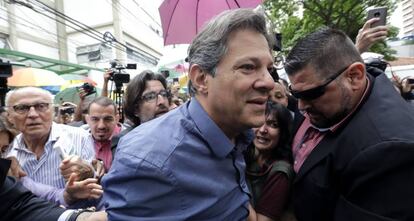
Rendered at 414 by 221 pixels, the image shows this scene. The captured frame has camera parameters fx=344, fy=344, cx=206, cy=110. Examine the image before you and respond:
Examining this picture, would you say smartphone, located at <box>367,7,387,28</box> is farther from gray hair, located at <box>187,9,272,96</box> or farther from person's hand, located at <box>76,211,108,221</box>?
person's hand, located at <box>76,211,108,221</box>

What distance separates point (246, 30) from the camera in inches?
54.5

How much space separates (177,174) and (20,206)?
96 cm

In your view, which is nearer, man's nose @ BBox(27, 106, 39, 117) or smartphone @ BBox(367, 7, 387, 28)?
smartphone @ BBox(367, 7, 387, 28)

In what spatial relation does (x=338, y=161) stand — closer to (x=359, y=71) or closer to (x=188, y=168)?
(x=359, y=71)

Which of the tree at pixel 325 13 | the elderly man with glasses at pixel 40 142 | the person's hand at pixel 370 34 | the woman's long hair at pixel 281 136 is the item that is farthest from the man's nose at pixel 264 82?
the tree at pixel 325 13

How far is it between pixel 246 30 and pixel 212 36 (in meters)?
0.14

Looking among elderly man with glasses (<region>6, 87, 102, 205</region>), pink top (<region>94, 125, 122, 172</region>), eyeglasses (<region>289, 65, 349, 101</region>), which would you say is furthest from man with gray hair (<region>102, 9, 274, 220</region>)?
pink top (<region>94, 125, 122, 172</region>)

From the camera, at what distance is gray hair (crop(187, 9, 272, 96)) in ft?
4.45

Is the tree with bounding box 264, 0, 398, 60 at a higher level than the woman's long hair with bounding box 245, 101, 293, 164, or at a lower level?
higher

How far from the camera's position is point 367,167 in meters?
1.33

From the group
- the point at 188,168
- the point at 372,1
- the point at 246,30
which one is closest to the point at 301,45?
the point at 246,30

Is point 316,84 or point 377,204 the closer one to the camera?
point 377,204

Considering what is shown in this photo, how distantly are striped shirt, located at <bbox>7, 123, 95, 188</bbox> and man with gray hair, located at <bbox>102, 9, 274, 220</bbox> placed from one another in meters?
1.31

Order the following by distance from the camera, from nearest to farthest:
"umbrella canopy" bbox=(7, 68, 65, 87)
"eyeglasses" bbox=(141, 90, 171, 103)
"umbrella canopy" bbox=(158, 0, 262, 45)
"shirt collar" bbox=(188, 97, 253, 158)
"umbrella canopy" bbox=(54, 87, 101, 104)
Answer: "shirt collar" bbox=(188, 97, 253, 158) → "eyeglasses" bbox=(141, 90, 171, 103) → "umbrella canopy" bbox=(158, 0, 262, 45) → "umbrella canopy" bbox=(7, 68, 65, 87) → "umbrella canopy" bbox=(54, 87, 101, 104)
